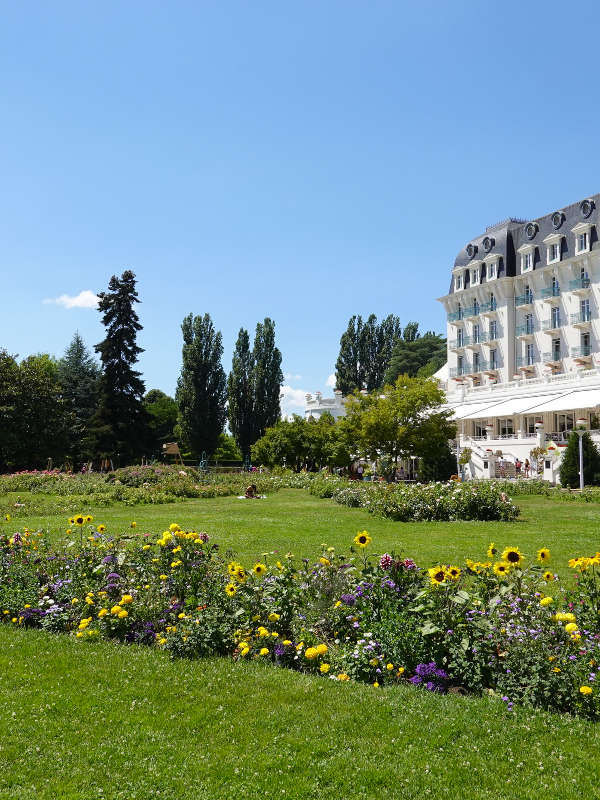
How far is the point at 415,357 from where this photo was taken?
60.0 metres

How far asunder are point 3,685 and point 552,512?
14.4 metres

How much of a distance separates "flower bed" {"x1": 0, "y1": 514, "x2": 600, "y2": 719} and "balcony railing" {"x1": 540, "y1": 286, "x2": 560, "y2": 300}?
38.9 meters

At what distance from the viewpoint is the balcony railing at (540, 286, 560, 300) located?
4225 centimetres

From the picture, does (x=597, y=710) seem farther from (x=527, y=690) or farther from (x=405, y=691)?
(x=405, y=691)

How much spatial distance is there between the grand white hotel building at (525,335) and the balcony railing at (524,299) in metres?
0.07

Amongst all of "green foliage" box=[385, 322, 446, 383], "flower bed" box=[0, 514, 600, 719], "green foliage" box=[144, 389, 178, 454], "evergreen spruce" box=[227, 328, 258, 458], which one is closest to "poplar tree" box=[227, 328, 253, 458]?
"evergreen spruce" box=[227, 328, 258, 458]

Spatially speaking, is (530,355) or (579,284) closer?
(579,284)

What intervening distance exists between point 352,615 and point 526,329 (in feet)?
140

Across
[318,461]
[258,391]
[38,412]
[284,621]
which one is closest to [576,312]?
[318,461]

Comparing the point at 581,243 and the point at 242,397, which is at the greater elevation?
the point at 581,243

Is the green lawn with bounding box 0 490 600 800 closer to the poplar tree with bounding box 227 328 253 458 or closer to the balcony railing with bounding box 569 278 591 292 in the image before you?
the balcony railing with bounding box 569 278 591 292

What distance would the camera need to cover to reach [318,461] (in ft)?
128

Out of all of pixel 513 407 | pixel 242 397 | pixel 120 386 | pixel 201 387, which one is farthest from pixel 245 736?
pixel 242 397

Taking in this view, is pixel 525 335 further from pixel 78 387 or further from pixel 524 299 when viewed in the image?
pixel 78 387
